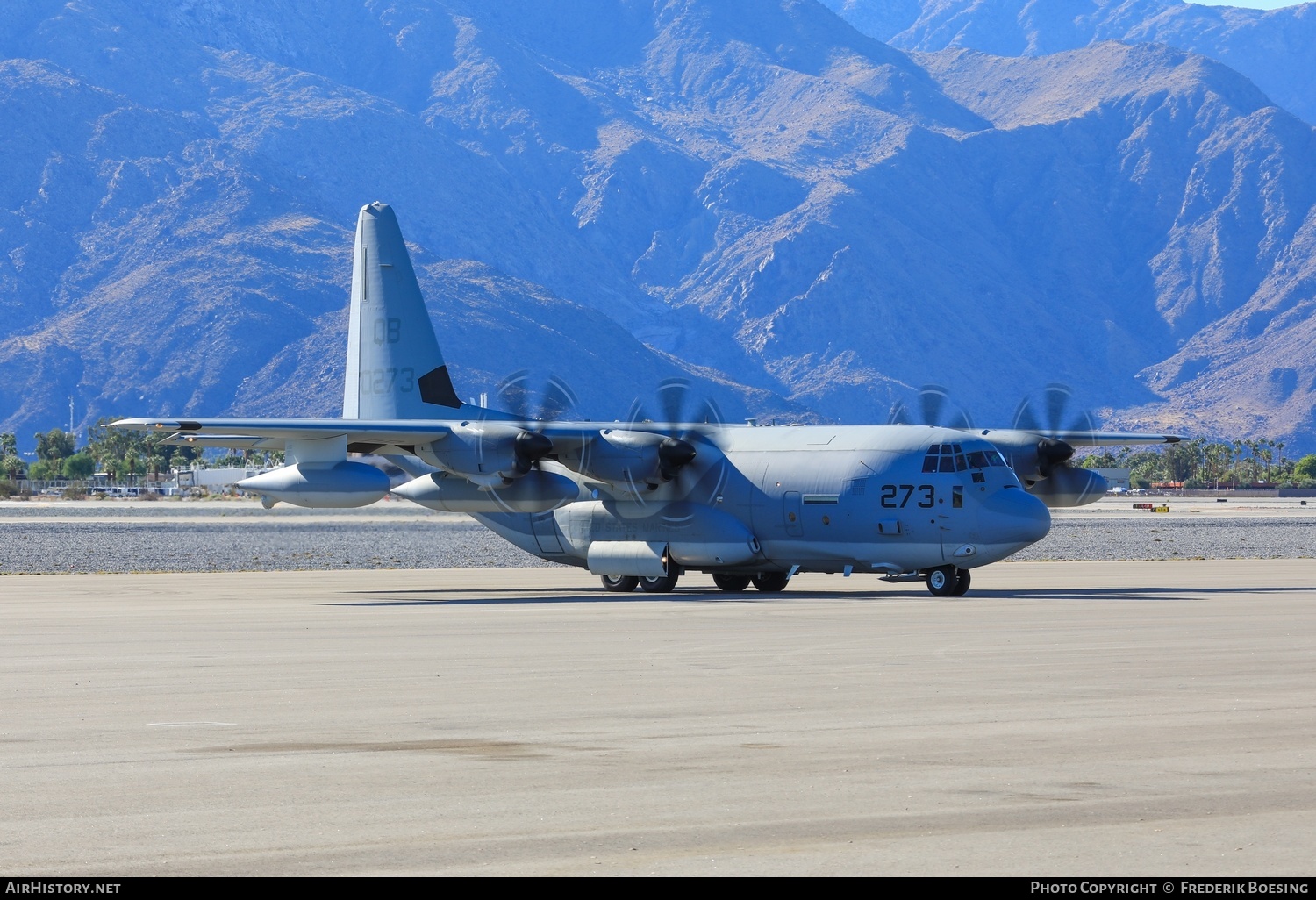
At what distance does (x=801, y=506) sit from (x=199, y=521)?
6508 cm

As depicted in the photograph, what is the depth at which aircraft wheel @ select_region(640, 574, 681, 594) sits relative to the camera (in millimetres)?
37281

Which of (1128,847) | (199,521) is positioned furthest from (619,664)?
(199,521)

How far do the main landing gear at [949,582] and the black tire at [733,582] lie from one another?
507cm

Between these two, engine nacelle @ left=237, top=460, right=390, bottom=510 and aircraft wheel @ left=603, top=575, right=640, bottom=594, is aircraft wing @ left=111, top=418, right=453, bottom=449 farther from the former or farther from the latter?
aircraft wheel @ left=603, top=575, right=640, bottom=594

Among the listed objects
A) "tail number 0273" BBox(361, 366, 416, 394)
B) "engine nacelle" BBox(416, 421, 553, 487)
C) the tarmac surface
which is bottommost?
the tarmac surface

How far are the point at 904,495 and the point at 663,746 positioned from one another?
20.9 meters

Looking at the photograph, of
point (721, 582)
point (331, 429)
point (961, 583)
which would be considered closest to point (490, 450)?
point (331, 429)

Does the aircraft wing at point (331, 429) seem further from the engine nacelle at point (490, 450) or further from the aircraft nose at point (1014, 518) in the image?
the aircraft nose at point (1014, 518)

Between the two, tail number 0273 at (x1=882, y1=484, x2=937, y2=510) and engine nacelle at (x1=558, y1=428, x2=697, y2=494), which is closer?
tail number 0273 at (x1=882, y1=484, x2=937, y2=510)

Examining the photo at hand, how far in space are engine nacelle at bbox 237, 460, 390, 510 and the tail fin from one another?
7.66 meters

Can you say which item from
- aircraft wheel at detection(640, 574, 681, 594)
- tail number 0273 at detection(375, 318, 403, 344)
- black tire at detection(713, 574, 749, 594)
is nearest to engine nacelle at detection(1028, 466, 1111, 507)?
black tire at detection(713, 574, 749, 594)

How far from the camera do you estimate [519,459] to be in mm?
34469

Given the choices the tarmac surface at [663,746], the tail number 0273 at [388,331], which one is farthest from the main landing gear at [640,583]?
the tarmac surface at [663,746]

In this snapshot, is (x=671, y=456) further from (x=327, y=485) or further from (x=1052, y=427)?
(x=1052, y=427)
